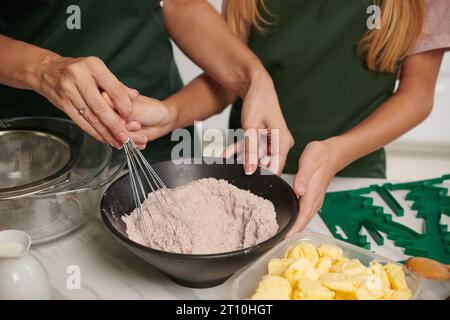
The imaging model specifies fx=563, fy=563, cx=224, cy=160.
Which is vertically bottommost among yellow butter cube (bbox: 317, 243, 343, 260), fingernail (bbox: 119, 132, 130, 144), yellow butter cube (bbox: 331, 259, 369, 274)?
yellow butter cube (bbox: 331, 259, 369, 274)

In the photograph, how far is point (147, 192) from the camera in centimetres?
97

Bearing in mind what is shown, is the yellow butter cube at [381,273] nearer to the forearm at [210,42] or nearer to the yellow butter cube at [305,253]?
the yellow butter cube at [305,253]

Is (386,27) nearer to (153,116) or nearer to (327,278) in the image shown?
(153,116)

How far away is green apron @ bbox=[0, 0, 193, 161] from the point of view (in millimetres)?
1117

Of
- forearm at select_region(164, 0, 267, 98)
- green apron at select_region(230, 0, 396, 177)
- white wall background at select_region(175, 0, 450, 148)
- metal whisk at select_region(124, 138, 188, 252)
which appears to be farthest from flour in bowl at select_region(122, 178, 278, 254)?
white wall background at select_region(175, 0, 450, 148)

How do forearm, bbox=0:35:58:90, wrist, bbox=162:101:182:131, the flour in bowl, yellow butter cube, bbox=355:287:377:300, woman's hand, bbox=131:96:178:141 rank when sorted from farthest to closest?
wrist, bbox=162:101:182:131
woman's hand, bbox=131:96:178:141
forearm, bbox=0:35:58:90
the flour in bowl
yellow butter cube, bbox=355:287:377:300

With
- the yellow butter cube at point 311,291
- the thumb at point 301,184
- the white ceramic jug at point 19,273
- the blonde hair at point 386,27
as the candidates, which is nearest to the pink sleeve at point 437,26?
the blonde hair at point 386,27

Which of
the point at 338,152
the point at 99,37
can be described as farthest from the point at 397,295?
the point at 99,37

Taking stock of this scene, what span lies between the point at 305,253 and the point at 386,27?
0.61m

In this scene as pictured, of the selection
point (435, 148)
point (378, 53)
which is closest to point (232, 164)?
point (378, 53)

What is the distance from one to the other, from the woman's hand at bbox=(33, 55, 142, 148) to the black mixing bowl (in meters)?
0.09

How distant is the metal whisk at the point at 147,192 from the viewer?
871mm

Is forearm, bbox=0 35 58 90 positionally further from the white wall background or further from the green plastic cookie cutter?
the white wall background

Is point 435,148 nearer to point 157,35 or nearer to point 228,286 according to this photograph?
point 157,35
